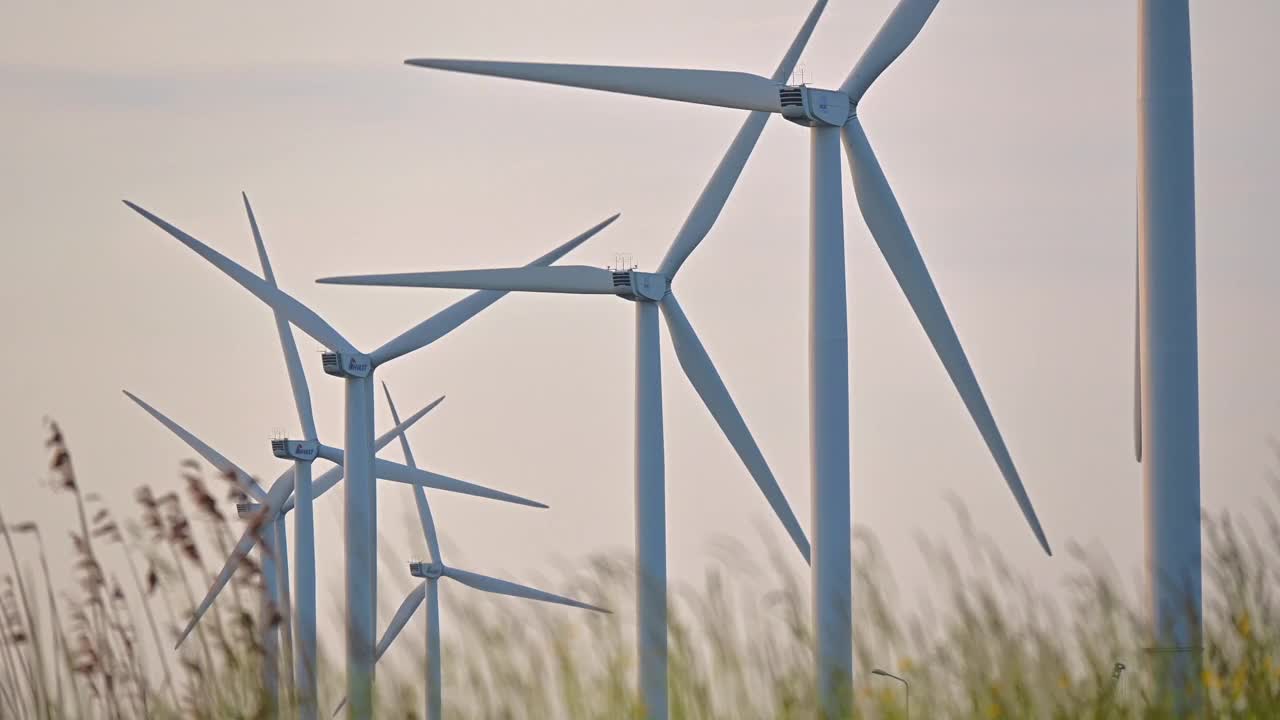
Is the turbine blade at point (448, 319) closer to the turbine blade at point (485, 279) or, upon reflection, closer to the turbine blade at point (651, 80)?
the turbine blade at point (485, 279)

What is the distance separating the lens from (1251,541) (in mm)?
8398

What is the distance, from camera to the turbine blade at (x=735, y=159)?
3105cm

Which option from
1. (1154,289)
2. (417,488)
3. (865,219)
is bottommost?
(417,488)

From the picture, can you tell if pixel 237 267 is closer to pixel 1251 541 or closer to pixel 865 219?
pixel 865 219

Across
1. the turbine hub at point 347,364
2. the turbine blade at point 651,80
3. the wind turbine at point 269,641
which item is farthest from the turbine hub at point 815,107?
the wind turbine at point 269,641

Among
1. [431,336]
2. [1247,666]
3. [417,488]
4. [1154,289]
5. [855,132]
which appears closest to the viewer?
[1247,666]

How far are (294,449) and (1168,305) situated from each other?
3680 centimetres

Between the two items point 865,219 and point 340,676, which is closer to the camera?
point 340,676

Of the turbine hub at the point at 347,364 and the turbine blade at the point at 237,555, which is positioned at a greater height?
the turbine hub at the point at 347,364

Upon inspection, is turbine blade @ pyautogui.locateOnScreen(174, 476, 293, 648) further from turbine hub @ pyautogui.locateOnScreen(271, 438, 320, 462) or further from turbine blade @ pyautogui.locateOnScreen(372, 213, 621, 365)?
turbine hub @ pyautogui.locateOnScreen(271, 438, 320, 462)

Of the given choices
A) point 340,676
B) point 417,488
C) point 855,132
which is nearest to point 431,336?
point 417,488

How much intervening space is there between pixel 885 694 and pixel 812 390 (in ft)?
54.8

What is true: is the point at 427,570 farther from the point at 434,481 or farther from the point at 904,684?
the point at 904,684

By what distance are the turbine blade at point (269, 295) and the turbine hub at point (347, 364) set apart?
190 millimetres
